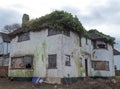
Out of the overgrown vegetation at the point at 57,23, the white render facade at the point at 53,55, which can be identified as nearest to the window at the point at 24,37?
the white render facade at the point at 53,55

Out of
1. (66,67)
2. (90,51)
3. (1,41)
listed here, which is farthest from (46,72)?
(1,41)

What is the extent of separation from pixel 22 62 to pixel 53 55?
17.0 feet

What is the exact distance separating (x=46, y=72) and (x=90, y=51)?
962 centimetres

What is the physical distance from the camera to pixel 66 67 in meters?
→ 20.8

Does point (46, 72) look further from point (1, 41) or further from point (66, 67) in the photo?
point (1, 41)

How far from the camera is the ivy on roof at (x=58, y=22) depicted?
2109 cm

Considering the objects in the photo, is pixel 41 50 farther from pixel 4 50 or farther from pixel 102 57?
pixel 4 50

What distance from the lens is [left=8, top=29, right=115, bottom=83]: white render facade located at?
20.5m

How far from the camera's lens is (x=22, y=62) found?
23.6 metres

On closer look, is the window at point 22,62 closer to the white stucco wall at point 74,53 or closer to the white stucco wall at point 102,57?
the white stucco wall at point 74,53

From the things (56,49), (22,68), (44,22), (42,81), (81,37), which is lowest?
(42,81)

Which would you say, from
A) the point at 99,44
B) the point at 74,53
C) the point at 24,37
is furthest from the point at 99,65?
the point at 24,37

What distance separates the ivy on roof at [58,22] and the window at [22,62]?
3.95m

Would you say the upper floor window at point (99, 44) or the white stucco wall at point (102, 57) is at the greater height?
the upper floor window at point (99, 44)
